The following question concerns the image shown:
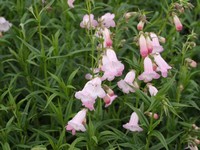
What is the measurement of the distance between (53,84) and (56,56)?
303mm

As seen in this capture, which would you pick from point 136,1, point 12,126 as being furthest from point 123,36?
point 12,126

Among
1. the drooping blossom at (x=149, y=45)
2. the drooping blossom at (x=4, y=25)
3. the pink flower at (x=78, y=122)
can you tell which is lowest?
the pink flower at (x=78, y=122)

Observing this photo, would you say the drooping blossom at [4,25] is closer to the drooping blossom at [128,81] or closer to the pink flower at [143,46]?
the drooping blossom at [128,81]

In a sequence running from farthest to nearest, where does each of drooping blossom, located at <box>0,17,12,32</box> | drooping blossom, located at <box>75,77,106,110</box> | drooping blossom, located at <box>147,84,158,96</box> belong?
drooping blossom, located at <box>0,17,12,32</box> < drooping blossom, located at <box>147,84,158,96</box> < drooping blossom, located at <box>75,77,106,110</box>

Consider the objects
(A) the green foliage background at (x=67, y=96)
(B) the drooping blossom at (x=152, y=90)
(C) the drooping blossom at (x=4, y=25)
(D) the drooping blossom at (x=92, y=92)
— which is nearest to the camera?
(D) the drooping blossom at (x=92, y=92)

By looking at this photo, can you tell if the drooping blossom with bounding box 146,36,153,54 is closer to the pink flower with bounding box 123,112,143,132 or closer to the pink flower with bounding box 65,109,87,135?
the pink flower with bounding box 123,112,143,132

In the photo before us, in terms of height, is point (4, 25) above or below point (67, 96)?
above

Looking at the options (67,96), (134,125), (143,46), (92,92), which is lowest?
(134,125)

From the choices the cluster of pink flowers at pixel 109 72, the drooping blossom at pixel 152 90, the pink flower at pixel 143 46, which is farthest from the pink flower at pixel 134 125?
the pink flower at pixel 143 46

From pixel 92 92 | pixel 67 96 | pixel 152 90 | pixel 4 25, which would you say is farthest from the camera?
pixel 4 25

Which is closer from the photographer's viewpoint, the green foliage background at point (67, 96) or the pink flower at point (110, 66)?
the pink flower at point (110, 66)

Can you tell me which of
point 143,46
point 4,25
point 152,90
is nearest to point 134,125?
point 152,90

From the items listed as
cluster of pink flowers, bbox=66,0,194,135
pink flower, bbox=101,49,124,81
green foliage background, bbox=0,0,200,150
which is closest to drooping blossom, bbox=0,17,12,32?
green foliage background, bbox=0,0,200,150

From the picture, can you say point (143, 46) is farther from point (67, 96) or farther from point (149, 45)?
point (67, 96)
